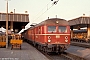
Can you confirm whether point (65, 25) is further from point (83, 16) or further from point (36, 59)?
point (83, 16)

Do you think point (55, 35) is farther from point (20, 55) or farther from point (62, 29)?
point (20, 55)

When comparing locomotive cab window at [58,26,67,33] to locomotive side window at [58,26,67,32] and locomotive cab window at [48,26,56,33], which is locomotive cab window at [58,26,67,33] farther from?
locomotive cab window at [48,26,56,33]

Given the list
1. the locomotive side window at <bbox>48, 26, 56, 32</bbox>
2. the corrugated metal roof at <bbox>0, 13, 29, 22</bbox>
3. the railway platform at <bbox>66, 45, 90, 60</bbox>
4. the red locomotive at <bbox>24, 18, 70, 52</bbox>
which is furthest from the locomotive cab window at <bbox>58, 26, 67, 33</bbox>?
the corrugated metal roof at <bbox>0, 13, 29, 22</bbox>

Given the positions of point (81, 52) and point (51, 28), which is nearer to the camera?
point (51, 28)

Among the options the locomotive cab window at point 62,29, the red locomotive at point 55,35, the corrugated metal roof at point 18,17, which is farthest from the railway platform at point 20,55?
the corrugated metal roof at point 18,17

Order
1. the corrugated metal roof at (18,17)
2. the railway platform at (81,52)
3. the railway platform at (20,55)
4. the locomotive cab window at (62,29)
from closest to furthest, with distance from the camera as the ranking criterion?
the railway platform at (20,55) < the railway platform at (81,52) < the locomotive cab window at (62,29) < the corrugated metal roof at (18,17)

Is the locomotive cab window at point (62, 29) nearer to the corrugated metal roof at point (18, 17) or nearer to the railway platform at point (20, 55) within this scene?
the railway platform at point (20, 55)

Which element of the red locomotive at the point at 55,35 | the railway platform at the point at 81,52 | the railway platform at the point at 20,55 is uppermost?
the red locomotive at the point at 55,35

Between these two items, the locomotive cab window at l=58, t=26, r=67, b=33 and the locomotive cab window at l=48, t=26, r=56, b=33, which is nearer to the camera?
the locomotive cab window at l=48, t=26, r=56, b=33

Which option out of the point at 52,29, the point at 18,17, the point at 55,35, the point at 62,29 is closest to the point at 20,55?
the point at 55,35

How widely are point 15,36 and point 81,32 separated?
35.3 meters

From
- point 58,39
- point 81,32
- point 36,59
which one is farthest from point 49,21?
point 81,32

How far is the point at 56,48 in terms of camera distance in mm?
19547

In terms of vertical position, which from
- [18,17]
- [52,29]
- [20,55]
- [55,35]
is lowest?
[20,55]
